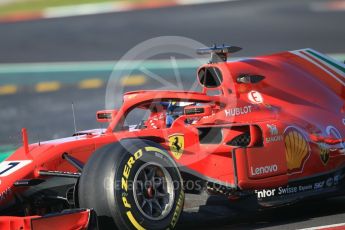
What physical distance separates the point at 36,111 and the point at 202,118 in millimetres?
4781

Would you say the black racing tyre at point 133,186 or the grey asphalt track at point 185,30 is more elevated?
the grey asphalt track at point 185,30

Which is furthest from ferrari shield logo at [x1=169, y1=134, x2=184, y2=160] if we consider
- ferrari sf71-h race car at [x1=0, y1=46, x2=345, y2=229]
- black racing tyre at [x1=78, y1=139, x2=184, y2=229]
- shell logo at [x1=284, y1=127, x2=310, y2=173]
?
shell logo at [x1=284, y1=127, x2=310, y2=173]

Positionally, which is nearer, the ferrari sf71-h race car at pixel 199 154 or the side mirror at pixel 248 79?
the ferrari sf71-h race car at pixel 199 154

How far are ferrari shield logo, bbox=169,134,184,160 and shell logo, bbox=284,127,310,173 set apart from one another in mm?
1110

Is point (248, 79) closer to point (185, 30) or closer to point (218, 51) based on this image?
point (218, 51)

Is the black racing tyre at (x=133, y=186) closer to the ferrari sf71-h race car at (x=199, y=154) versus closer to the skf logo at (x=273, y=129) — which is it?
the ferrari sf71-h race car at (x=199, y=154)

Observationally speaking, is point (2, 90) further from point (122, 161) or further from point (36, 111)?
point (122, 161)

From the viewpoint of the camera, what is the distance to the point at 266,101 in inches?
294

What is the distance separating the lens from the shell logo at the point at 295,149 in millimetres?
6969

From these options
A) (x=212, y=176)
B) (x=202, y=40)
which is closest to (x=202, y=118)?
(x=212, y=176)

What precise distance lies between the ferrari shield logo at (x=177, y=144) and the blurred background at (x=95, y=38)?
4488mm

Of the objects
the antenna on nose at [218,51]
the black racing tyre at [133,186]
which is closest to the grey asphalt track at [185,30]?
the antenna on nose at [218,51]

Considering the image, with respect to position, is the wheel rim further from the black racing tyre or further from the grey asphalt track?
the grey asphalt track

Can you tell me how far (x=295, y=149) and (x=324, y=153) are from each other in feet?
1.73
